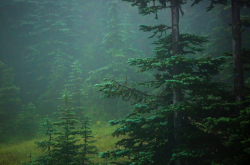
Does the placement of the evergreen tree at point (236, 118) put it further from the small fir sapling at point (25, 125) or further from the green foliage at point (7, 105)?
the green foliage at point (7, 105)

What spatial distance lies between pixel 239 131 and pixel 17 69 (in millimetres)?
33098

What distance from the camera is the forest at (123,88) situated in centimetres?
488

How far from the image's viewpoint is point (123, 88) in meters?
5.65

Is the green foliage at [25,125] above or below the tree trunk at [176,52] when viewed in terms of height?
below

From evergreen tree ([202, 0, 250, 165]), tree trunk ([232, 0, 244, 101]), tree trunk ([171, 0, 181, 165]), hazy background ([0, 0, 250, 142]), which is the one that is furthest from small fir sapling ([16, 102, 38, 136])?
tree trunk ([232, 0, 244, 101])

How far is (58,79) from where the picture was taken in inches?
951

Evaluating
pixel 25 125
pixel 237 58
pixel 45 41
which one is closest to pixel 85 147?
pixel 237 58

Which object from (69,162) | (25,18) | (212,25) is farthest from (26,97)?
(212,25)

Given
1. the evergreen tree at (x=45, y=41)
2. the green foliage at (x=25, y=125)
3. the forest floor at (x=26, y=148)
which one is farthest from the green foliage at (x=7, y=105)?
the evergreen tree at (x=45, y=41)

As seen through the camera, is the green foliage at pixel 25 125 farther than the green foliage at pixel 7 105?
No

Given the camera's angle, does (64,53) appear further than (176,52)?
Yes

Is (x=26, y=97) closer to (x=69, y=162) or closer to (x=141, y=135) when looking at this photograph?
(x=69, y=162)

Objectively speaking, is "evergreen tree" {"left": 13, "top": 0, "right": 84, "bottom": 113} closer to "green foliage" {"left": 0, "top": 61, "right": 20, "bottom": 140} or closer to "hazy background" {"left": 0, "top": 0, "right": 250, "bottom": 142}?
"hazy background" {"left": 0, "top": 0, "right": 250, "bottom": 142}

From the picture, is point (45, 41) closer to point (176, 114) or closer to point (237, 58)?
point (176, 114)
